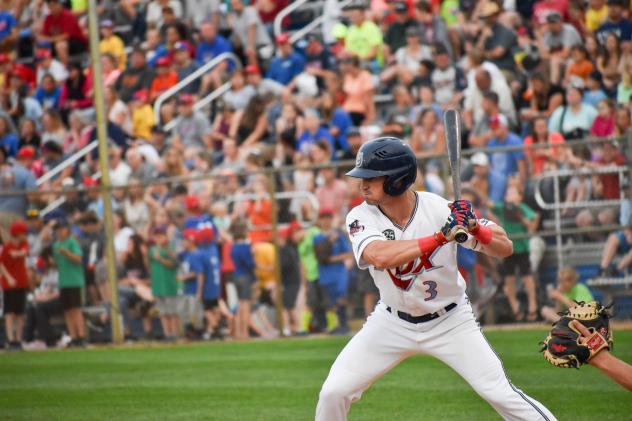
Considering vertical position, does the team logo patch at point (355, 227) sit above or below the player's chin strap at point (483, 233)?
above

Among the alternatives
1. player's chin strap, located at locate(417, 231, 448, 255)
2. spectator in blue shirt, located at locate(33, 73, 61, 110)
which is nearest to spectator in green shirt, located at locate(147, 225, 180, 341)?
spectator in blue shirt, located at locate(33, 73, 61, 110)

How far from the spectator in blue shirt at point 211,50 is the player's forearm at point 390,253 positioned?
1404 centimetres

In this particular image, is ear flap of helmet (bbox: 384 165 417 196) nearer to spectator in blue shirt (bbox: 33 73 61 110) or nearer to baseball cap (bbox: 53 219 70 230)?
baseball cap (bbox: 53 219 70 230)

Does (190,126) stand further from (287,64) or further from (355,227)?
(355,227)

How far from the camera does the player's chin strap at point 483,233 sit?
5988 mm

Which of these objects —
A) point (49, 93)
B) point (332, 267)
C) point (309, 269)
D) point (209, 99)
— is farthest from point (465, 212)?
point (49, 93)

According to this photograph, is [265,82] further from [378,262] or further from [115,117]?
[378,262]

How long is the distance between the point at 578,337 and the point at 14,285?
11.9 metres

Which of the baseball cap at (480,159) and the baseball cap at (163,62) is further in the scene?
the baseball cap at (163,62)

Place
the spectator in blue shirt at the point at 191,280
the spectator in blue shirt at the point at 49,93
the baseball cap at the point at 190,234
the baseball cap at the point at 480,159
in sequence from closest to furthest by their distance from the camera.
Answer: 1. the baseball cap at the point at 480,159
2. the spectator in blue shirt at the point at 191,280
3. the baseball cap at the point at 190,234
4. the spectator in blue shirt at the point at 49,93

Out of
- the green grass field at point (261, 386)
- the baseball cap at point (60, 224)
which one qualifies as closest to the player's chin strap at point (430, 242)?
the green grass field at point (261, 386)

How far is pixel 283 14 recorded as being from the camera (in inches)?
811

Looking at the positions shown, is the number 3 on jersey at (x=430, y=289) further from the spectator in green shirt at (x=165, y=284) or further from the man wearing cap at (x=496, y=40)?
the man wearing cap at (x=496, y=40)

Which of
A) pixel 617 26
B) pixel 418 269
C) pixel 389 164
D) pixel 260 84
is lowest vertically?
pixel 418 269
